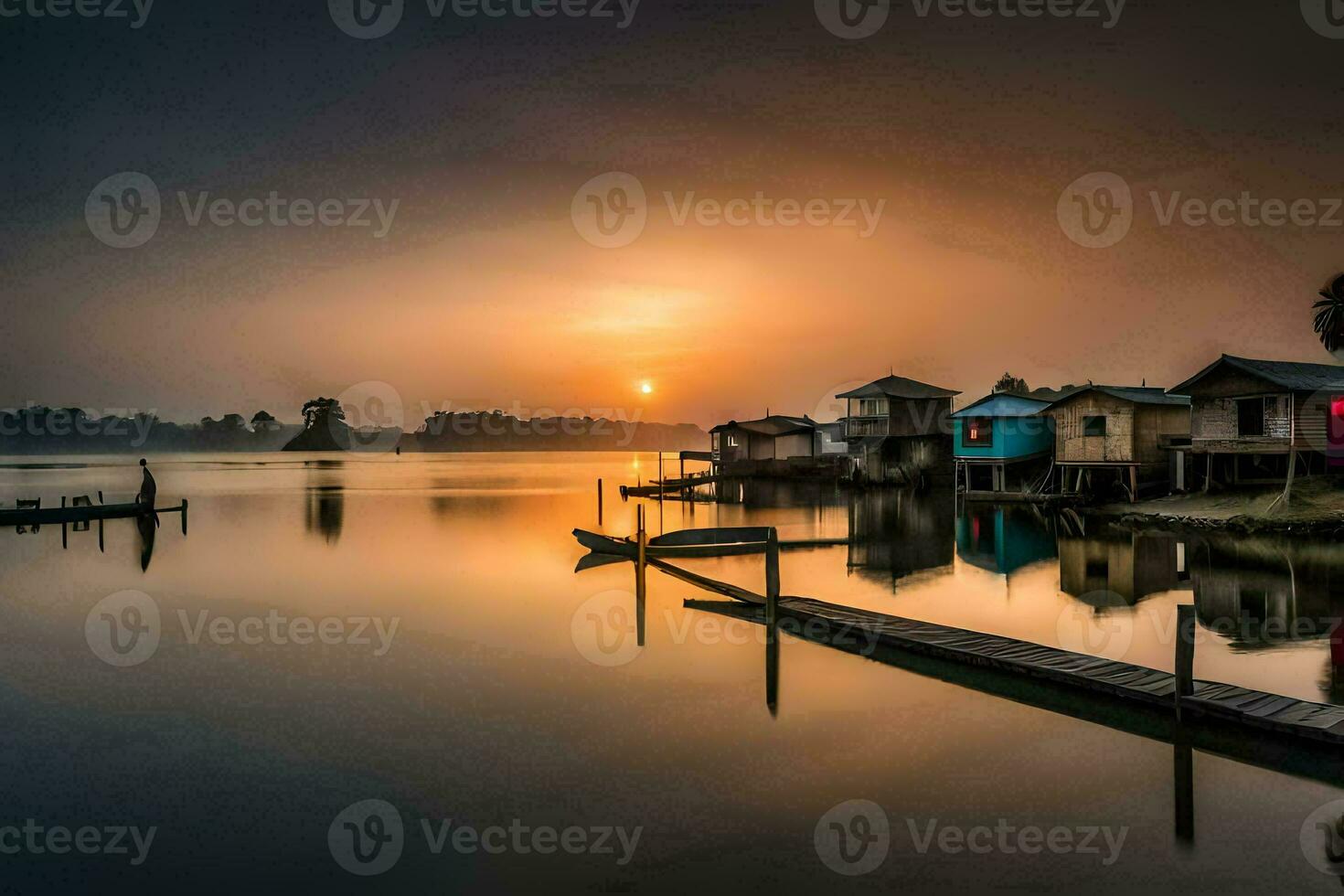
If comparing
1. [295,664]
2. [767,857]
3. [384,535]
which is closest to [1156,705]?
[767,857]

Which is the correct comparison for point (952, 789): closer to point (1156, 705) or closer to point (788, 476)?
point (1156, 705)

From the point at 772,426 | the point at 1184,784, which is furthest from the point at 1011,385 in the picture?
the point at 1184,784

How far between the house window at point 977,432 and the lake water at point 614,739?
→ 85.2 feet

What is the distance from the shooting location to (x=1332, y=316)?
173 ft

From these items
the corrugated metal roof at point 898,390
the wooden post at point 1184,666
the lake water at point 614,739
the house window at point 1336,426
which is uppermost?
the corrugated metal roof at point 898,390

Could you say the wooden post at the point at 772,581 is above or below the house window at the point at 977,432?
below

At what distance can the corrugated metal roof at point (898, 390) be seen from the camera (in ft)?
209

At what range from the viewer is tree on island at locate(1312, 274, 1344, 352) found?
173ft

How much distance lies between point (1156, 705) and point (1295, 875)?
3622 millimetres

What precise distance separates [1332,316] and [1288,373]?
21542mm

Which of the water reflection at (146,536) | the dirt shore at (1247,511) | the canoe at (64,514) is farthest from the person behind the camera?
the canoe at (64,514)

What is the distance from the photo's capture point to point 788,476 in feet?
252

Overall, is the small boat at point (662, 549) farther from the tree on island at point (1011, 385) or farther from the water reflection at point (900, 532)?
the tree on island at point (1011, 385)

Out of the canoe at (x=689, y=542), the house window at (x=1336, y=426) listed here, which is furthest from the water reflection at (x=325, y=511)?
the house window at (x=1336, y=426)
